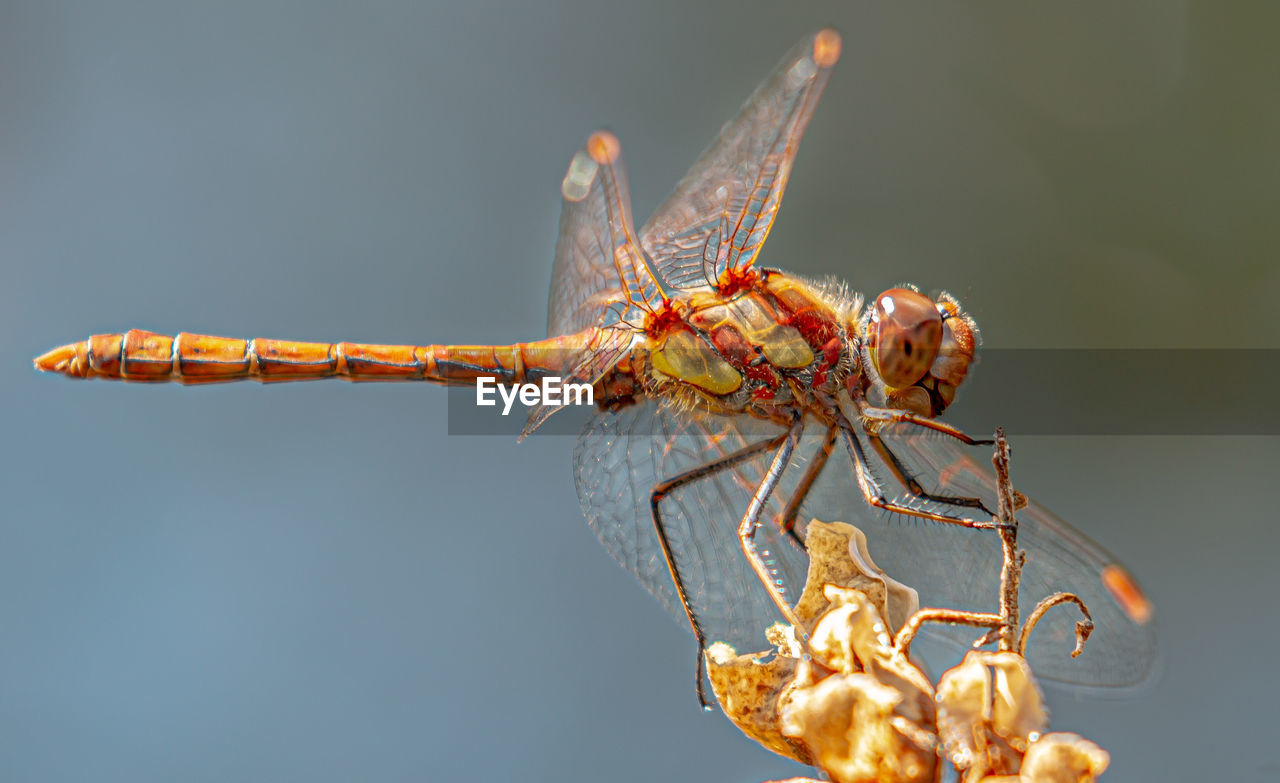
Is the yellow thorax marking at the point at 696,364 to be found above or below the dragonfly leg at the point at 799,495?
above

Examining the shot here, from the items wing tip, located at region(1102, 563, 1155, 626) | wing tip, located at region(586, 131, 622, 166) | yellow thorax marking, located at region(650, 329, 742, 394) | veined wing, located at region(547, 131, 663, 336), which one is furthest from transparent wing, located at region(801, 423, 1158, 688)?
wing tip, located at region(586, 131, 622, 166)

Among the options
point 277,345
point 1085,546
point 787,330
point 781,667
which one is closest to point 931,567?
point 1085,546

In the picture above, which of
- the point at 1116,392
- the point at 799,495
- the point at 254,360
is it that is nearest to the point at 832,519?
the point at 799,495

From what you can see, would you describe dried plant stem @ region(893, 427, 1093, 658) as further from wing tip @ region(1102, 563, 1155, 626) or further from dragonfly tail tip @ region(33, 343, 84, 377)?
dragonfly tail tip @ region(33, 343, 84, 377)

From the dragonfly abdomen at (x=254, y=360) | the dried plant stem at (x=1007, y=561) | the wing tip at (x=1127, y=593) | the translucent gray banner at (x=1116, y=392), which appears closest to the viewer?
the dried plant stem at (x=1007, y=561)

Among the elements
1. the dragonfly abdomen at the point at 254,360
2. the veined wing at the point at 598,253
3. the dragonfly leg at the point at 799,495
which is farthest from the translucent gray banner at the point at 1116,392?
the dragonfly leg at the point at 799,495

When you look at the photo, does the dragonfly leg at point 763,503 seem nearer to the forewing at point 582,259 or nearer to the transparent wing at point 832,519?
the transparent wing at point 832,519

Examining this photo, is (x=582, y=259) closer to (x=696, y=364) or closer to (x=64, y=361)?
(x=696, y=364)
